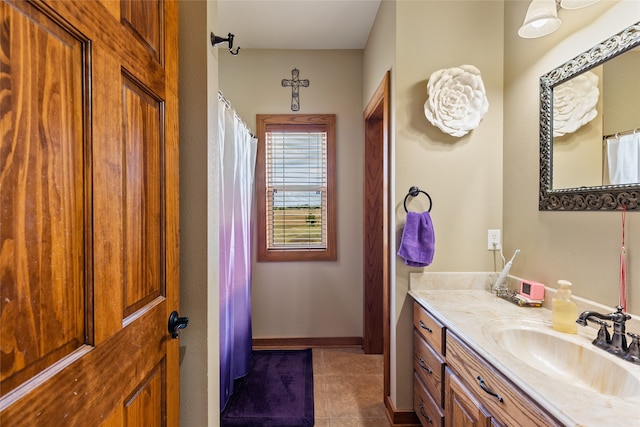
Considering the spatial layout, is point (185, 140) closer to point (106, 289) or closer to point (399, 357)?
point (106, 289)

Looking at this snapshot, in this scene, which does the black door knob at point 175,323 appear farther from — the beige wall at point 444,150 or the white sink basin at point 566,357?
the beige wall at point 444,150

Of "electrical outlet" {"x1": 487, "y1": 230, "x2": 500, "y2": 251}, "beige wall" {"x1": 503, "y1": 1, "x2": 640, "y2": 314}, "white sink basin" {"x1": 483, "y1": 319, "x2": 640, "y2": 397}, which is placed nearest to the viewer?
"white sink basin" {"x1": 483, "y1": 319, "x2": 640, "y2": 397}

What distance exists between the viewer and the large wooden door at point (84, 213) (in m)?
0.46

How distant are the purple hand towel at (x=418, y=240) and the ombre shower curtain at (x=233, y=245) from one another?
44.6 inches

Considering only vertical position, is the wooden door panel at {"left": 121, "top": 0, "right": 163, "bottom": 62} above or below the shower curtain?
above

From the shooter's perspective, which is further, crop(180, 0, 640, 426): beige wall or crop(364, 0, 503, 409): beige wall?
crop(364, 0, 503, 409): beige wall

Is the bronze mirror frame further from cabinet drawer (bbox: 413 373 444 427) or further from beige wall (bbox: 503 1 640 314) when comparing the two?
cabinet drawer (bbox: 413 373 444 427)

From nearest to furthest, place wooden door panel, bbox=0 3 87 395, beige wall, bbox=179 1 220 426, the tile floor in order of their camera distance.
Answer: wooden door panel, bbox=0 3 87 395 < beige wall, bbox=179 1 220 426 < the tile floor

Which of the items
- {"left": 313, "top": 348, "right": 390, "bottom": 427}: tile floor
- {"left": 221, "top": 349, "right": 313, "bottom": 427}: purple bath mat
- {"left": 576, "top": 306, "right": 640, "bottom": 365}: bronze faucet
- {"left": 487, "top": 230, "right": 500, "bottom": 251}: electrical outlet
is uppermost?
{"left": 487, "top": 230, "right": 500, "bottom": 251}: electrical outlet

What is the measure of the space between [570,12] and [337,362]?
2702mm

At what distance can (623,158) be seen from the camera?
3.69 ft

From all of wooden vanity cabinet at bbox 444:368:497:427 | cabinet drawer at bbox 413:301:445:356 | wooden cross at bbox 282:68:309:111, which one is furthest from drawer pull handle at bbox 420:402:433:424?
wooden cross at bbox 282:68:309:111

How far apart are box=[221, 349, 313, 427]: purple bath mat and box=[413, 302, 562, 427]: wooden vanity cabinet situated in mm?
771

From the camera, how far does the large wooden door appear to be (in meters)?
0.46
